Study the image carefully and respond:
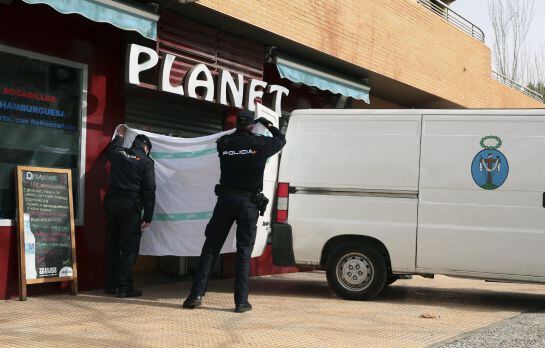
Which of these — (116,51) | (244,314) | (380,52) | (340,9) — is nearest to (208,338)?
(244,314)

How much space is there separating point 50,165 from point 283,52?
482cm

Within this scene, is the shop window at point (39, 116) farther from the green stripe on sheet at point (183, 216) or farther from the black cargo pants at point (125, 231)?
the green stripe on sheet at point (183, 216)

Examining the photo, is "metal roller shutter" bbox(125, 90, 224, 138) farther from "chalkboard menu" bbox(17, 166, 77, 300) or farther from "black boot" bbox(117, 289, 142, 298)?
"black boot" bbox(117, 289, 142, 298)

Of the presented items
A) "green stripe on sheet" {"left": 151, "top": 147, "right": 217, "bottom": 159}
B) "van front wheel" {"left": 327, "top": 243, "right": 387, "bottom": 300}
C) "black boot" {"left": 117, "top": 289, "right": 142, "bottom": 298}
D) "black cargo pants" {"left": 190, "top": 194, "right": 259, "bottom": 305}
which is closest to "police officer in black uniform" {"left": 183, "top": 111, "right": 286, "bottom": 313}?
"black cargo pants" {"left": 190, "top": 194, "right": 259, "bottom": 305}

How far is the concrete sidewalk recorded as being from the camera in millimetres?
5820

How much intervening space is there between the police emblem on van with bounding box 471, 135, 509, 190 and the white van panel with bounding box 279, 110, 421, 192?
2.31 ft

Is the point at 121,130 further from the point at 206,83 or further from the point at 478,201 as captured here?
the point at 478,201

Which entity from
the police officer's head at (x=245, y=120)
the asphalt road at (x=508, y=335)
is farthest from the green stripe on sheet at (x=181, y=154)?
the asphalt road at (x=508, y=335)

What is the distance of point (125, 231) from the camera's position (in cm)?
809

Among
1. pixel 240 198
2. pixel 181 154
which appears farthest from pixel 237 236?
pixel 181 154

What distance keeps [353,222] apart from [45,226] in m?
3.63

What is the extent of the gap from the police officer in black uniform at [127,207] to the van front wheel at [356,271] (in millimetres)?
2355

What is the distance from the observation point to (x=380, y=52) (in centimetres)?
1336

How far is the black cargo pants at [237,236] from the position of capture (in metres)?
7.21
